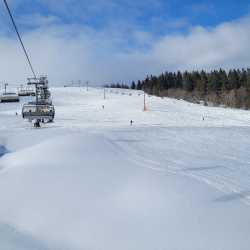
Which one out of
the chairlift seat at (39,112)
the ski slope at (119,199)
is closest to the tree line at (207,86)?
the chairlift seat at (39,112)

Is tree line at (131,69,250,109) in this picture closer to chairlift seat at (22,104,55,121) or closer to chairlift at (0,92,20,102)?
chairlift at (0,92,20,102)

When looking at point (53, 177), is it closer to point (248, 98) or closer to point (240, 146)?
point (240, 146)

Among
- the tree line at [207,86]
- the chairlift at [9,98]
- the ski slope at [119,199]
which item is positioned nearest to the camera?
the ski slope at [119,199]

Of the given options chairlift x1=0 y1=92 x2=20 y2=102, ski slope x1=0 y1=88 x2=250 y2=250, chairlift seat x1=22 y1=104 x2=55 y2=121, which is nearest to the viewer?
ski slope x1=0 y1=88 x2=250 y2=250

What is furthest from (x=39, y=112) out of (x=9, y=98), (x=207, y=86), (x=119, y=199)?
(x=207, y=86)

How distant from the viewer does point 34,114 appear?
1122 inches

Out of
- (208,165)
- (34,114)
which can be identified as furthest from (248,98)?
(208,165)

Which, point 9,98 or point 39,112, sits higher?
point 9,98

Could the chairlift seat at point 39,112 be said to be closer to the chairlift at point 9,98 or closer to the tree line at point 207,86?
the chairlift at point 9,98

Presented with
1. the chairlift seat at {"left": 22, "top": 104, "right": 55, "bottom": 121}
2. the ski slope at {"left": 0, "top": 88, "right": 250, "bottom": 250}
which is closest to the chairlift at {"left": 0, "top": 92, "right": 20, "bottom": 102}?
the chairlift seat at {"left": 22, "top": 104, "right": 55, "bottom": 121}

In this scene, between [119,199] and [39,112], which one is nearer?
[119,199]

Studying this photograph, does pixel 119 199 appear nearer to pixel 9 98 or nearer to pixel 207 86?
pixel 9 98

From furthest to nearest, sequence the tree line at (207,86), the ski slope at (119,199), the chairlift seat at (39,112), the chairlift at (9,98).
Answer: the tree line at (207,86) → the chairlift at (9,98) → the chairlift seat at (39,112) → the ski slope at (119,199)

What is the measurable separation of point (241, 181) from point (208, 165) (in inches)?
85.6
